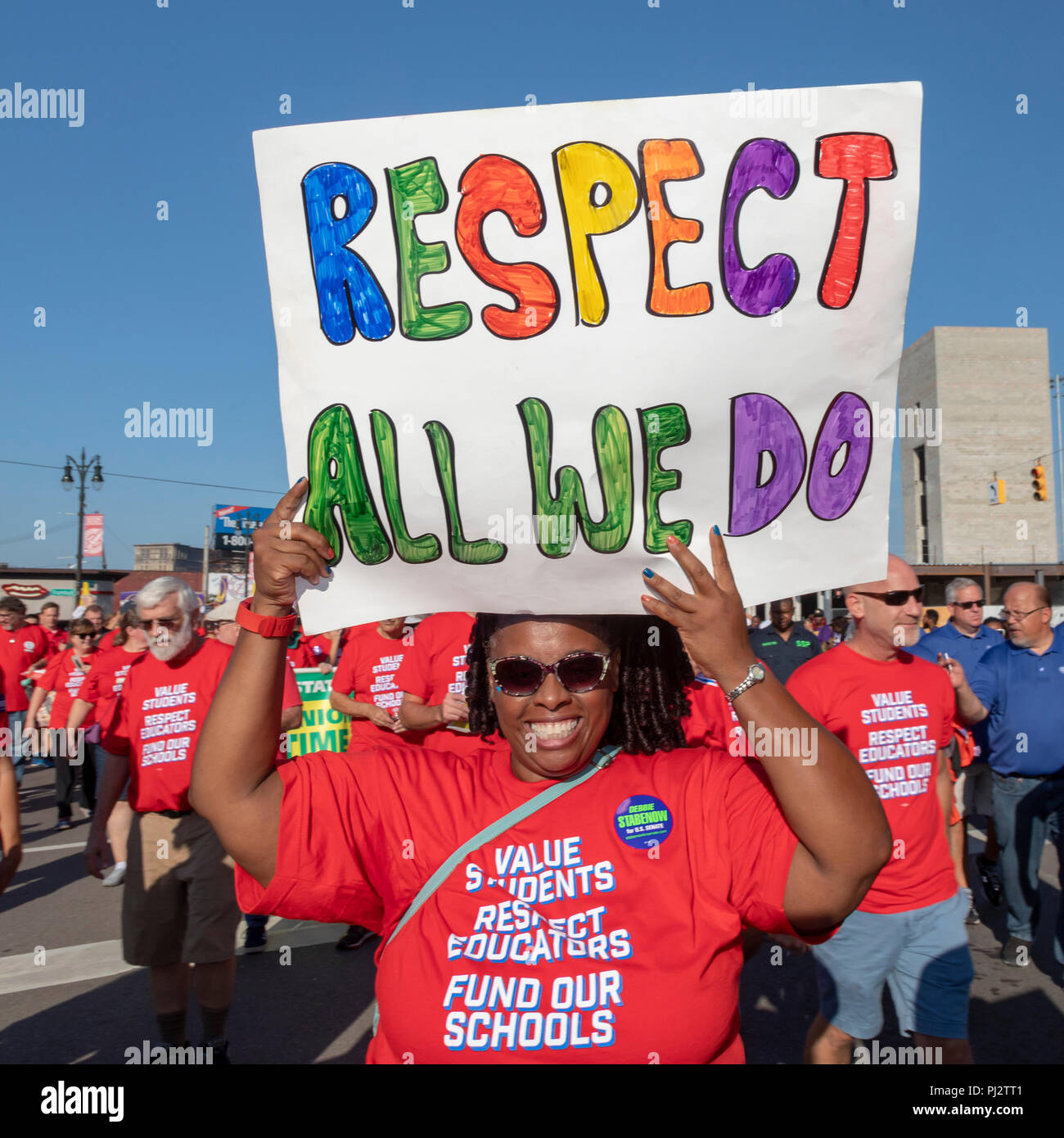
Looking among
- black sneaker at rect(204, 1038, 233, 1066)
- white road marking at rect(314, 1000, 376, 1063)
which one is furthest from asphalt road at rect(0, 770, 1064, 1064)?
black sneaker at rect(204, 1038, 233, 1066)

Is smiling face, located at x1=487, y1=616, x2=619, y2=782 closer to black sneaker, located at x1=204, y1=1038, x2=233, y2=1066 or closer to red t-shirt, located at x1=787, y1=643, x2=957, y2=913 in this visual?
red t-shirt, located at x1=787, y1=643, x2=957, y2=913

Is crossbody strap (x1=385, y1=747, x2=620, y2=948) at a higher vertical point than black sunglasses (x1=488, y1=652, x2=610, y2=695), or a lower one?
lower

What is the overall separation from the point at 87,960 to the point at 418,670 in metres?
2.75

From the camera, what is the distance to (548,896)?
1.68m

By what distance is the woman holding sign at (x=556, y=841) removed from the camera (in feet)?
5.15

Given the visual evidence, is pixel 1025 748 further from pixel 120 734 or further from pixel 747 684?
pixel 120 734

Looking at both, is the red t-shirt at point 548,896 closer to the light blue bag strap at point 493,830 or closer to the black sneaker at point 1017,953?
the light blue bag strap at point 493,830

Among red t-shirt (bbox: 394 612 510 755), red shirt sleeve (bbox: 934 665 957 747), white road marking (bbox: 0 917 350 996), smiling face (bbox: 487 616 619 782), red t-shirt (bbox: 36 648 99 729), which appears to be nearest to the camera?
smiling face (bbox: 487 616 619 782)

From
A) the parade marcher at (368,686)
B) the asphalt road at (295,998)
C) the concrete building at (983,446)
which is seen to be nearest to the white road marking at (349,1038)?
the asphalt road at (295,998)

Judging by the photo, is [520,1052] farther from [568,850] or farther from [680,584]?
[680,584]

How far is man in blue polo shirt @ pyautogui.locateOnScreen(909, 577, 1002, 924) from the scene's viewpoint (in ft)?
19.5

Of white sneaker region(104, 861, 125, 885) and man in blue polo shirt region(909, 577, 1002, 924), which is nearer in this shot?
man in blue polo shirt region(909, 577, 1002, 924)

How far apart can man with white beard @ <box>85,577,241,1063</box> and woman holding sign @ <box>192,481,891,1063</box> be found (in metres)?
2.44

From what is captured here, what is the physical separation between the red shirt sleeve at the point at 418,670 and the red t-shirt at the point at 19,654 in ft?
16.9
